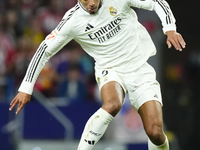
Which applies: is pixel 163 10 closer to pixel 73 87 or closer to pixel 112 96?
pixel 112 96

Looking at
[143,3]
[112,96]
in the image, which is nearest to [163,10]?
[143,3]

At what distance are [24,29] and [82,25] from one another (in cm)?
463

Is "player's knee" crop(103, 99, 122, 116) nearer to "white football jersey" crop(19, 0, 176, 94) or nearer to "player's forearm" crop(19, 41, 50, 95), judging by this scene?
"white football jersey" crop(19, 0, 176, 94)

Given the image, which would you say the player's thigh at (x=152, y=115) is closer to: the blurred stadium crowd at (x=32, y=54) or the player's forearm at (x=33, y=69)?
the player's forearm at (x=33, y=69)

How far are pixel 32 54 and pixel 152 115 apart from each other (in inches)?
178

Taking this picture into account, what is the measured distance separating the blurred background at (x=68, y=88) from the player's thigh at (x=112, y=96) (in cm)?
316

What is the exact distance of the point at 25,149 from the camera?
→ 7.58 meters

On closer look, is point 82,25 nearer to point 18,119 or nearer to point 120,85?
point 120,85

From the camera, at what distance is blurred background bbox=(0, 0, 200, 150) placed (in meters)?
7.85

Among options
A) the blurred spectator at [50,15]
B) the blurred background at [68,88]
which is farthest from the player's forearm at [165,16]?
the blurred spectator at [50,15]

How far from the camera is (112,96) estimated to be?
453 cm

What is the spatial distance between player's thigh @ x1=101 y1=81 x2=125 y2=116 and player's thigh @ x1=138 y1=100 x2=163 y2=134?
306mm

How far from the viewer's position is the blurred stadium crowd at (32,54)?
850cm

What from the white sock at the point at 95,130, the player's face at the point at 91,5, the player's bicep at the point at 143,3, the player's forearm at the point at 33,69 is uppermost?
the player's face at the point at 91,5
